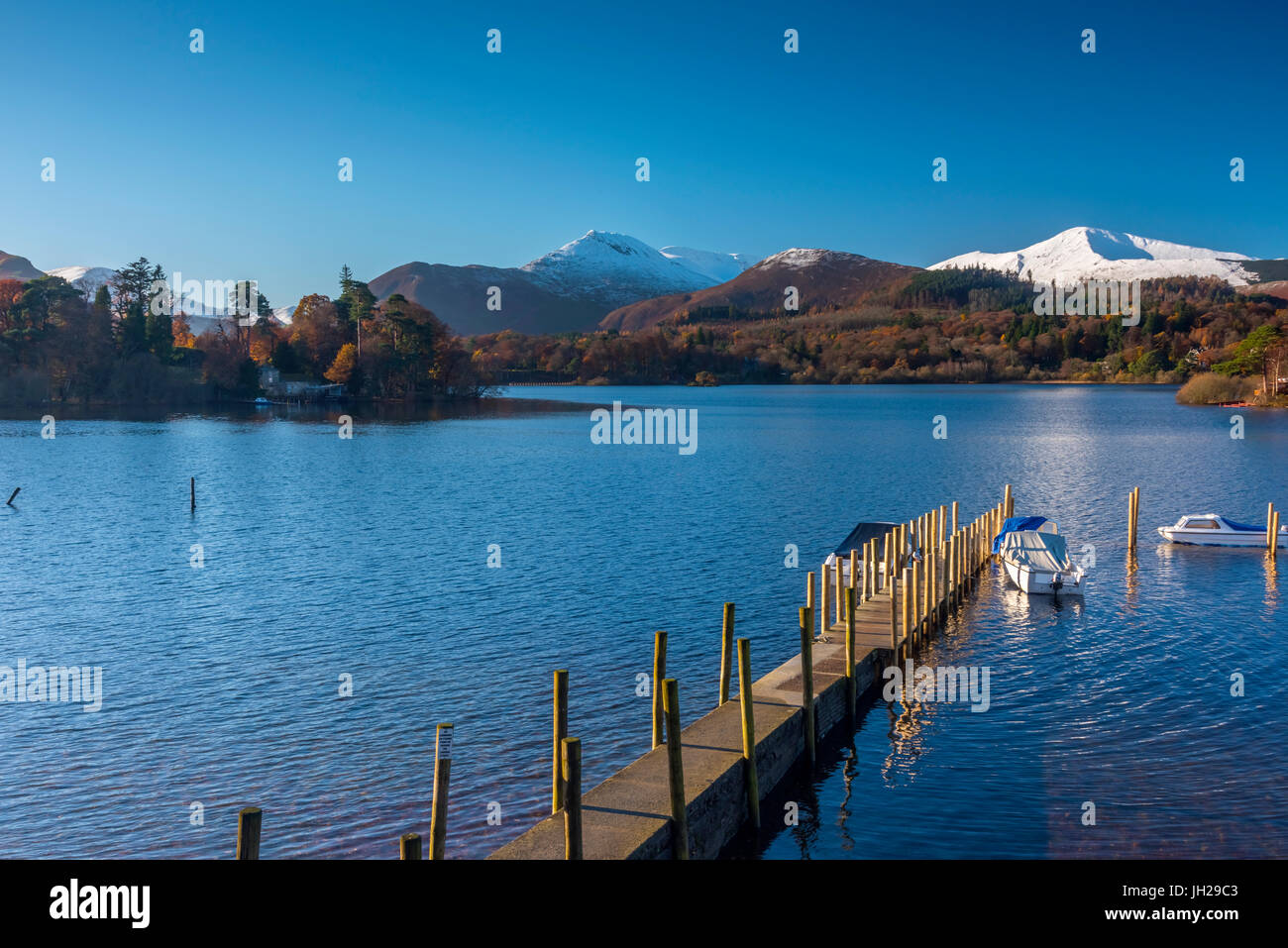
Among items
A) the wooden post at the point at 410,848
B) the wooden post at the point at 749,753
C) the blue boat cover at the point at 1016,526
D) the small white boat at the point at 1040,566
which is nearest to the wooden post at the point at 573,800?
the wooden post at the point at 410,848

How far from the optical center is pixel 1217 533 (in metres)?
38.8

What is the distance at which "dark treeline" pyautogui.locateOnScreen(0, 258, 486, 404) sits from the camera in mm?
140000

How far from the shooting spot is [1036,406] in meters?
158

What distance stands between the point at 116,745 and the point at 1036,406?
6247 inches

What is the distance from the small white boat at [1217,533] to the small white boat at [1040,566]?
913cm

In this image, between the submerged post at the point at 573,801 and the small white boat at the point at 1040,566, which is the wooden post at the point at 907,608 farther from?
the submerged post at the point at 573,801

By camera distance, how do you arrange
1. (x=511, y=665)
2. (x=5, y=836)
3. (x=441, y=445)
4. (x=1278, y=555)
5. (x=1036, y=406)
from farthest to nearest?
(x=1036, y=406) → (x=441, y=445) → (x=1278, y=555) → (x=511, y=665) → (x=5, y=836)

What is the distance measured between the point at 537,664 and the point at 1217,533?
97.0ft

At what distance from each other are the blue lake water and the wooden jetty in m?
0.76

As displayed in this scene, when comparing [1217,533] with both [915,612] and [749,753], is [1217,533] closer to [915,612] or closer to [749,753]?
[915,612]

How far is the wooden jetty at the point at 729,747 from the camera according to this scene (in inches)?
472
